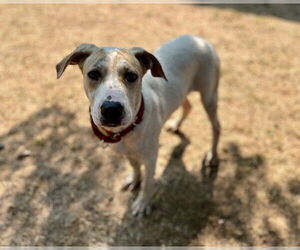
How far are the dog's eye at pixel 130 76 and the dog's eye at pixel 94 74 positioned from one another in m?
0.25

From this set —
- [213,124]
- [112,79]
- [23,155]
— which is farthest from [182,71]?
[23,155]

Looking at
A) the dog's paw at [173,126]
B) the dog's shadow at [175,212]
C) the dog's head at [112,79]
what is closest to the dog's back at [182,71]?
the dog's head at [112,79]

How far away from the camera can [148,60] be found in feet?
11.8

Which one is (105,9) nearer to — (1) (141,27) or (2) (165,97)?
(1) (141,27)

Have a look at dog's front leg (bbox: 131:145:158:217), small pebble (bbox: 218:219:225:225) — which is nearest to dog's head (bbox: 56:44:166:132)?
dog's front leg (bbox: 131:145:158:217)

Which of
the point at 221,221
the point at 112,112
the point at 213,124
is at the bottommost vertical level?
the point at 221,221

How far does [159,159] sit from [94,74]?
2368 mm

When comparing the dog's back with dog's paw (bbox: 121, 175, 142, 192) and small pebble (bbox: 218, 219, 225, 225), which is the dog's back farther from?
small pebble (bbox: 218, 219, 225, 225)

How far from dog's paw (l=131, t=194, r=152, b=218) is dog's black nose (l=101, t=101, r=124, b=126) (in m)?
1.76

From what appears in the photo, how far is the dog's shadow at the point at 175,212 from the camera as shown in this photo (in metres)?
4.37

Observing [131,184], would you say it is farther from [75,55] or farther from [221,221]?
[75,55]

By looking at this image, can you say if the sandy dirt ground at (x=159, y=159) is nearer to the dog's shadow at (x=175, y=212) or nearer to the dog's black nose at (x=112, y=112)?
the dog's shadow at (x=175, y=212)

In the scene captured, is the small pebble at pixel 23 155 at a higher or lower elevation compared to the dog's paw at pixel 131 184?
higher

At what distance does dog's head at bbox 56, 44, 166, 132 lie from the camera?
304cm
